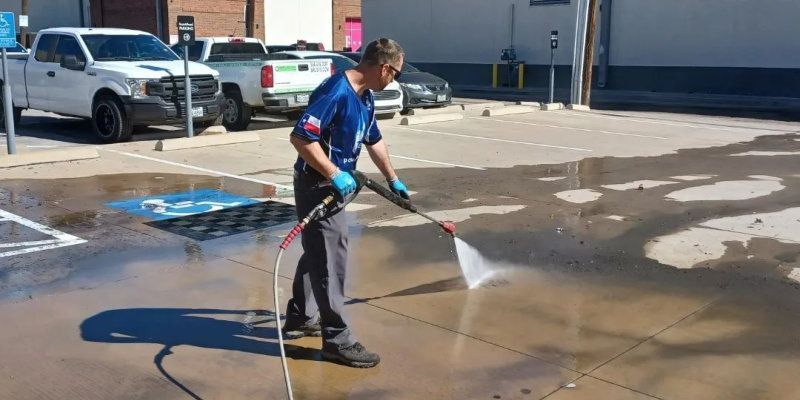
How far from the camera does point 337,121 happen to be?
14.4 ft

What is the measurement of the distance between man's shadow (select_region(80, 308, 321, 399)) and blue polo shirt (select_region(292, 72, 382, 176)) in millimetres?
1133

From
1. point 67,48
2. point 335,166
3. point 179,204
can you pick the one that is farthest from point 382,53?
point 67,48

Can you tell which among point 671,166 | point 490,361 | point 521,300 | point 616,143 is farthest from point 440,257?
point 616,143

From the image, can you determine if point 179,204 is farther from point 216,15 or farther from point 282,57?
point 216,15

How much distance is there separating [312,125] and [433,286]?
2.19 metres

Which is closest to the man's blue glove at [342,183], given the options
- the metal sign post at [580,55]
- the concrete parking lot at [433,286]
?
the concrete parking lot at [433,286]

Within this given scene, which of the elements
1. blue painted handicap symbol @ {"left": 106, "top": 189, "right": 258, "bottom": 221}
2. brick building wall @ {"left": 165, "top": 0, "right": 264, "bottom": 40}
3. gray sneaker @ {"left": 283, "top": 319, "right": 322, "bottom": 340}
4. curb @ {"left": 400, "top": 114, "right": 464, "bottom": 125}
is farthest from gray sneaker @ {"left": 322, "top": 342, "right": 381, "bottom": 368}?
brick building wall @ {"left": 165, "top": 0, "right": 264, "bottom": 40}

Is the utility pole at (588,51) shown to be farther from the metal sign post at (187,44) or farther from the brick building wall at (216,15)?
the brick building wall at (216,15)

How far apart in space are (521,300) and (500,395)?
156 centimetres

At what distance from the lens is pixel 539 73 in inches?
1303

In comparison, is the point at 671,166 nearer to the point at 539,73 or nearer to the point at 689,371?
the point at 689,371

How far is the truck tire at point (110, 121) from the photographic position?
13.0 metres

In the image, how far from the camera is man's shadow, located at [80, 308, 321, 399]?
4809 millimetres

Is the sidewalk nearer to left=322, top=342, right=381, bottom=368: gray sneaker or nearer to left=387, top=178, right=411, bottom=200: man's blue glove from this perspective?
left=387, top=178, right=411, bottom=200: man's blue glove
